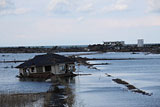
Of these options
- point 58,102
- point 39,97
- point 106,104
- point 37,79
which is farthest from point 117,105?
point 37,79

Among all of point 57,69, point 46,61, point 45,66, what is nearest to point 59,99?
point 46,61

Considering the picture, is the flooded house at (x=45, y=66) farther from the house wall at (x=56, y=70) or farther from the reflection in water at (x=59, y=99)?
the reflection in water at (x=59, y=99)

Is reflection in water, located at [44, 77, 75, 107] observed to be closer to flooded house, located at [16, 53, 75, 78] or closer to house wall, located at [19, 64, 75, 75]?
flooded house, located at [16, 53, 75, 78]

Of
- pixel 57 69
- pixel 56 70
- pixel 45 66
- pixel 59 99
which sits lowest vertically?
pixel 59 99

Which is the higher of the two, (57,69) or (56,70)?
(57,69)

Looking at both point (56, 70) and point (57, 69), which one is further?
point (57, 69)

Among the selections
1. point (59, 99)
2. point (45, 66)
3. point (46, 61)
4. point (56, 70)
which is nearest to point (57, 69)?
point (56, 70)

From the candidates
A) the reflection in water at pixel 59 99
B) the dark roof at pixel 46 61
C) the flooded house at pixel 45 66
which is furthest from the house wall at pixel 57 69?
the reflection in water at pixel 59 99

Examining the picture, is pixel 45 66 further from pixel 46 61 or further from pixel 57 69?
pixel 57 69

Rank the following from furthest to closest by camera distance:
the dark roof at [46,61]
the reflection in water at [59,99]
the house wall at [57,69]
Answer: the house wall at [57,69]
the dark roof at [46,61]
the reflection in water at [59,99]

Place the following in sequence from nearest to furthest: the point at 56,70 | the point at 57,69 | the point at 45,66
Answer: the point at 45,66 → the point at 56,70 → the point at 57,69

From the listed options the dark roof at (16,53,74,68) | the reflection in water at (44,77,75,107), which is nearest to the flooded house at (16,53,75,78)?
the dark roof at (16,53,74,68)

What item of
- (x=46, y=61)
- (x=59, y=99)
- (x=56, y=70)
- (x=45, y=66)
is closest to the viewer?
(x=59, y=99)

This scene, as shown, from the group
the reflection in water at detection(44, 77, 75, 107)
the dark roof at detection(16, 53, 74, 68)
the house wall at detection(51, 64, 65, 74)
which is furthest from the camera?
the house wall at detection(51, 64, 65, 74)
